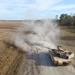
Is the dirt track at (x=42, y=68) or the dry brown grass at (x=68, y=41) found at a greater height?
the dirt track at (x=42, y=68)

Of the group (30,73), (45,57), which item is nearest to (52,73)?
(30,73)

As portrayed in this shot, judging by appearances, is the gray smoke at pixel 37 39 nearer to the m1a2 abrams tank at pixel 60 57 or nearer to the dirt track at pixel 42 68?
the dirt track at pixel 42 68

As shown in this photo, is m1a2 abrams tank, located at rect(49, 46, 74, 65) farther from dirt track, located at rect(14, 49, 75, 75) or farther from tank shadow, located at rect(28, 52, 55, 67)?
tank shadow, located at rect(28, 52, 55, 67)

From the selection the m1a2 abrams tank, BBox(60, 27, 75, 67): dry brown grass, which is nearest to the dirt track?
the m1a2 abrams tank

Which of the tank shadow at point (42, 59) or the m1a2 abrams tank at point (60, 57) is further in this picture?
the tank shadow at point (42, 59)

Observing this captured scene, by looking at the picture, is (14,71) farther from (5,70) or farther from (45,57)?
(45,57)

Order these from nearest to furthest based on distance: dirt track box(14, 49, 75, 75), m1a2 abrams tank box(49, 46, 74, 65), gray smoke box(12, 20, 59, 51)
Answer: dirt track box(14, 49, 75, 75) < m1a2 abrams tank box(49, 46, 74, 65) < gray smoke box(12, 20, 59, 51)

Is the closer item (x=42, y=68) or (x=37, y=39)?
(x=42, y=68)

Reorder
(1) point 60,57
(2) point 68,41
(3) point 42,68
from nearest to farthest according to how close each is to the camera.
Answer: (3) point 42,68 < (1) point 60,57 < (2) point 68,41

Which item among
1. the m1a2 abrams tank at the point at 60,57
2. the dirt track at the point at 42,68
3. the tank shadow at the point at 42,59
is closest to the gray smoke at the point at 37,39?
the tank shadow at the point at 42,59

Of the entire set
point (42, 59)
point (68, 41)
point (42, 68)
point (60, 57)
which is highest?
point (60, 57)

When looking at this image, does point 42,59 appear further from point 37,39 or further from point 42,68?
point 37,39

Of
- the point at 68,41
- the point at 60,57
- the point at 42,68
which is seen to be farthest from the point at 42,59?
the point at 68,41
